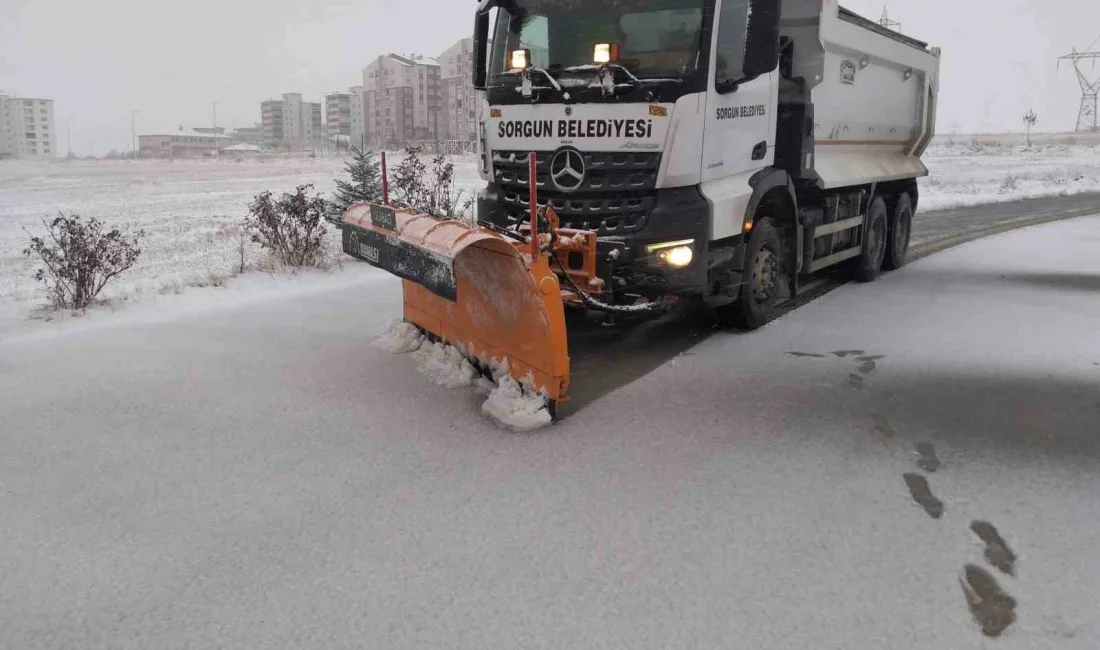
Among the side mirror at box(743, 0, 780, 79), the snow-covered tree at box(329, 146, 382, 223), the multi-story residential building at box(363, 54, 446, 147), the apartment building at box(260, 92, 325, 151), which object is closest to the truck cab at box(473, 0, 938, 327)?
the side mirror at box(743, 0, 780, 79)

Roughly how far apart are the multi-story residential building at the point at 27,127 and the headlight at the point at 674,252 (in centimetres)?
12504

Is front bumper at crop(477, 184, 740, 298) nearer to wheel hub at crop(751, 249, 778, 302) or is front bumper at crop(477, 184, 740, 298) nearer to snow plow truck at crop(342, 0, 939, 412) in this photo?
snow plow truck at crop(342, 0, 939, 412)

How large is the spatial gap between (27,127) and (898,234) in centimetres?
14276

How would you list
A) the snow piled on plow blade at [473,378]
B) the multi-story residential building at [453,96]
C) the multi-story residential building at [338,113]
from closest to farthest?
the snow piled on plow blade at [473,378] < the multi-story residential building at [453,96] < the multi-story residential building at [338,113]

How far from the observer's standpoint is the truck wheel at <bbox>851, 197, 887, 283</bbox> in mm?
9430

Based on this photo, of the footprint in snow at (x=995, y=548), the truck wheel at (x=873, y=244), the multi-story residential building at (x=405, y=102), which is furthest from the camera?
the multi-story residential building at (x=405, y=102)

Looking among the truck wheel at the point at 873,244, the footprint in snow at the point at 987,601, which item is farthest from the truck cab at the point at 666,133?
the footprint in snow at the point at 987,601

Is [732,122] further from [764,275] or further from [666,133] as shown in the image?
[764,275]

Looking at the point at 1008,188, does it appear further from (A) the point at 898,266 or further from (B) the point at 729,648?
(B) the point at 729,648

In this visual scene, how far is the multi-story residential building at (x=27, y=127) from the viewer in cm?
11031

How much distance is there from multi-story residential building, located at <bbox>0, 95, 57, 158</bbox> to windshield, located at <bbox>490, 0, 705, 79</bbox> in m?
124

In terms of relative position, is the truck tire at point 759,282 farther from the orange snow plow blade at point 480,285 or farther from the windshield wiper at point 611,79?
the orange snow plow blade at point 480,285

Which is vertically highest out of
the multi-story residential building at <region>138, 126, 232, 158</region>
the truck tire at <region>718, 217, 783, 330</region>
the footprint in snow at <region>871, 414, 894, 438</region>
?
the multi-story residential building at <region>138, 126, 232, 158</region>

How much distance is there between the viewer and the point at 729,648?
8.44 ft
